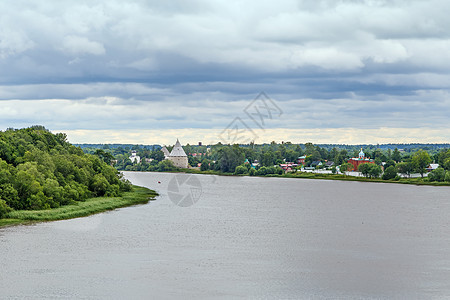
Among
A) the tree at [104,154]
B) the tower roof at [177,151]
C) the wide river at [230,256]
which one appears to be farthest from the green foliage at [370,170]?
the tower roof at [177,151]

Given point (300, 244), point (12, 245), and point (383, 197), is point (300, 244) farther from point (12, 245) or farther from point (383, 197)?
point (383, 197)

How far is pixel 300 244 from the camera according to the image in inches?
1139

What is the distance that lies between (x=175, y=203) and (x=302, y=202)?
37.5ft

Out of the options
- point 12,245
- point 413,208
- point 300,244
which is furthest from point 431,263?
point 413,208

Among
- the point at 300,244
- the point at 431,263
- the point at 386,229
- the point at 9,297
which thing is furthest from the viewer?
the point at 386,229

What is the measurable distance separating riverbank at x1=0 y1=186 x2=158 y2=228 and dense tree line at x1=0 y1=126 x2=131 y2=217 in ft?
2.93

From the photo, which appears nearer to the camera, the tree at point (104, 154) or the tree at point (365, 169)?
the tree at point (104, 154)

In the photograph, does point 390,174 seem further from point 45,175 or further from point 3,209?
point 3,209

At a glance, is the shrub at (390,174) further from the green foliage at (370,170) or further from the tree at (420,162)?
the tree at (420,162)

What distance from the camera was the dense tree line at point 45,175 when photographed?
37938 millimetres

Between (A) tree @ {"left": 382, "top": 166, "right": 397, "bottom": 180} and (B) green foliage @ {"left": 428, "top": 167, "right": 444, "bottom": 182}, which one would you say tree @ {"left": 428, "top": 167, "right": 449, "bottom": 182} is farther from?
(A) tree @ {"left": 382, "top": 166, "right": 397, "bottom": 180}

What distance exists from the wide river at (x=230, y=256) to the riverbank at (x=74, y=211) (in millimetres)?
1353

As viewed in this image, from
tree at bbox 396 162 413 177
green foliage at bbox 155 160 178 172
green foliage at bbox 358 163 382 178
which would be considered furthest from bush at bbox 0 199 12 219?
green foliage at bbox 155 160 178 172

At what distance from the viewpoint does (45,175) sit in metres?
43.2
